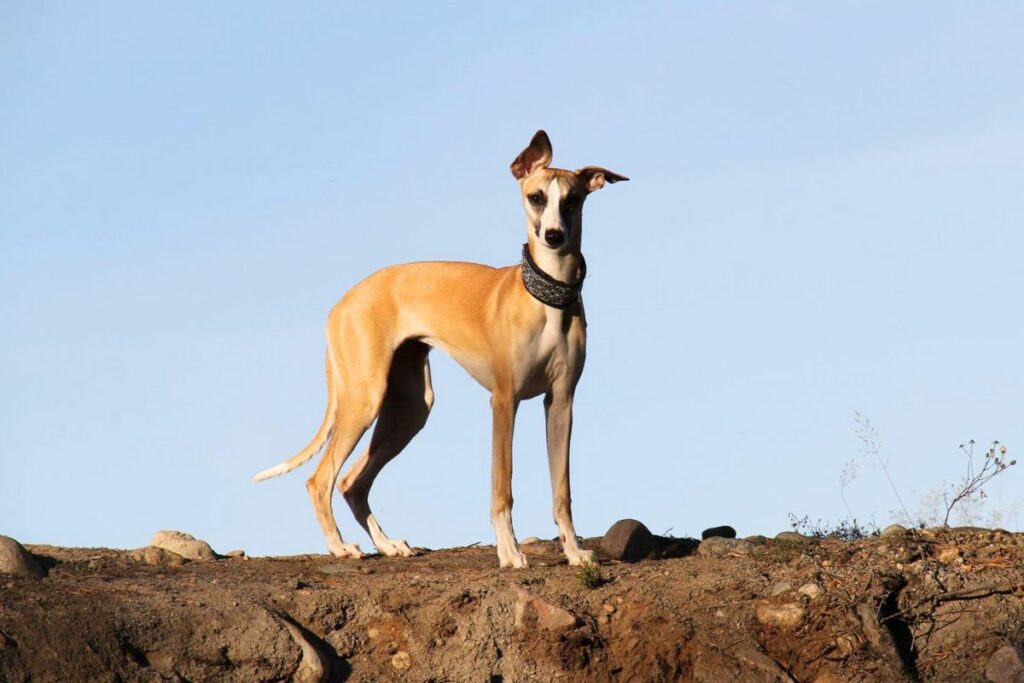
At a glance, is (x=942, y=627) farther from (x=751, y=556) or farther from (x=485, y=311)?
(x=485, y=311)

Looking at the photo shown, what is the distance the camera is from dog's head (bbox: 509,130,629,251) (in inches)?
381

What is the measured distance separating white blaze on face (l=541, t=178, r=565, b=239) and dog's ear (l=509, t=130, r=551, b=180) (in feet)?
1.32

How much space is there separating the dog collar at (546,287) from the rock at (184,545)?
3.42 metres

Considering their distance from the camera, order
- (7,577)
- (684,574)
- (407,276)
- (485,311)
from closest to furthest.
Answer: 1. (7,577)
2. (684,574)
3. (485,311)
4. (407,276)

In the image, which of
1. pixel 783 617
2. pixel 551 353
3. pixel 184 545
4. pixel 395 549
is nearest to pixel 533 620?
pixel 783 617

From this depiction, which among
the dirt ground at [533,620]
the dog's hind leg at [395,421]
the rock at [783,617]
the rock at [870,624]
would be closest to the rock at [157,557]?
the dirt ground at [533,620]

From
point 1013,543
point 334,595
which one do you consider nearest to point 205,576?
point 334,595

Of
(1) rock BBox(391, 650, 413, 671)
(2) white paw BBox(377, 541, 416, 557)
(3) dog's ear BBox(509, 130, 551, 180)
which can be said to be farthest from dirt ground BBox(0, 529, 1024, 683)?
(3) dog's ear BBox(509, 130, 551, 180)

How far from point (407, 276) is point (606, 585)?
3.11m

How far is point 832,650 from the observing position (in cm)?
926

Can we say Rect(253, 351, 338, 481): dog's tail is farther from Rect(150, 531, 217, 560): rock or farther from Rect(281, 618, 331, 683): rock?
Rect(281, 618, 331, 683): rock

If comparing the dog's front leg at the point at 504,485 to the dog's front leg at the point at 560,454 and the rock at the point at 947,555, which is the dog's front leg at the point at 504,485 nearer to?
the dog's front leg at the point at 560,454

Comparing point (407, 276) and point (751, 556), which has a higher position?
point (407, 276)

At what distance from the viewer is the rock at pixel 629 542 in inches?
432
